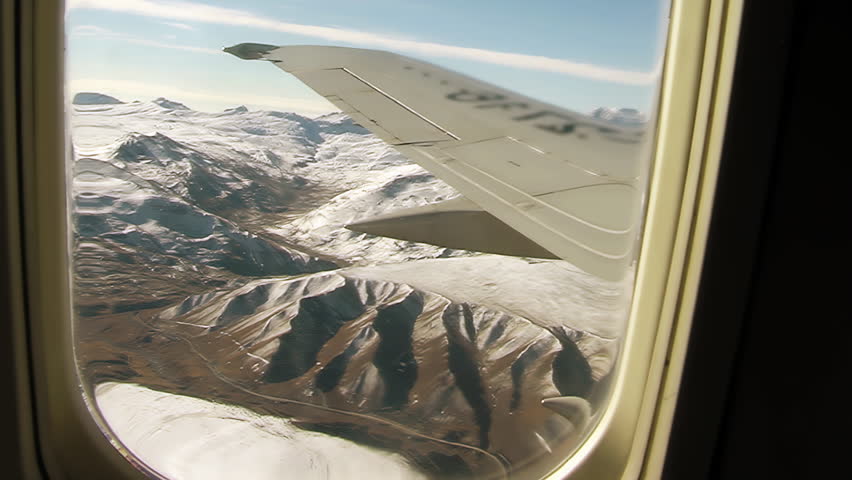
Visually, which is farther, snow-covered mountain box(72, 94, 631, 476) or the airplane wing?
the airplane wing

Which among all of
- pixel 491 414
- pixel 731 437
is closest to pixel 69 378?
pixel 491 414

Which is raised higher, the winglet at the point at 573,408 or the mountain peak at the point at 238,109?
the mountain peak at the point at 238,109

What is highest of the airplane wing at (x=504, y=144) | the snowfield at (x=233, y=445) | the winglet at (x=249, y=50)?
the winglet at (x=249, y=50)

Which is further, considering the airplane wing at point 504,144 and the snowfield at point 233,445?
the airplane wing at point 504,144

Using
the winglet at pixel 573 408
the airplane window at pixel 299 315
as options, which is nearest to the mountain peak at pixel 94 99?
the airplane window at pixel 299 315

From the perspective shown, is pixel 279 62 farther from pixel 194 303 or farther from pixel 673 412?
pixel 673 412

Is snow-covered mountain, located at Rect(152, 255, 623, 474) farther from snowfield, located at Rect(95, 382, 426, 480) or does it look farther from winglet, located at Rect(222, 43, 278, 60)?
winglet, located at Rect(222, 43, 278, 60)

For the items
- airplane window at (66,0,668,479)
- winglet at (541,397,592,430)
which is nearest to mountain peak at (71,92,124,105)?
airplane window at (66,0,668,479)

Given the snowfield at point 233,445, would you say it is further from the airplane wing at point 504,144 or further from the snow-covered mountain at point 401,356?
the airplane wing at point 504,144
